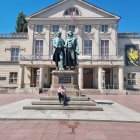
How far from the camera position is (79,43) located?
36.9 meters

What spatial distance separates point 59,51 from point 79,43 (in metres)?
24.3

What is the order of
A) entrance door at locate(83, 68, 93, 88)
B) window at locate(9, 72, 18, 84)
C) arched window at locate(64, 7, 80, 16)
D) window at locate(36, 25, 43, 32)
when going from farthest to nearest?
arched window at locate(64, 7, 80, 16)
window at locate(36, 25, 43, 32)
window at locate(9, 72, 18, 84)
entrance door at locate(83, 68, 93, 88)

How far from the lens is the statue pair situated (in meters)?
12.9

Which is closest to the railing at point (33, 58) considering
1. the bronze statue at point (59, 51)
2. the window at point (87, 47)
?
the window at point (87, 47)

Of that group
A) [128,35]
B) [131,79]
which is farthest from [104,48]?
[131,79]

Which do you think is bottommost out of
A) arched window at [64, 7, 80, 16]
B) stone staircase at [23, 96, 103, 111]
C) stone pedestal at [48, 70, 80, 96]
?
stone staircase at [23, 96, 103, 111]

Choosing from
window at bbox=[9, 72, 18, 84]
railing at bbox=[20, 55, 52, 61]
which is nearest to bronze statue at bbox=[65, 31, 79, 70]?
railing at bbox=[20, 55, 52, 61]

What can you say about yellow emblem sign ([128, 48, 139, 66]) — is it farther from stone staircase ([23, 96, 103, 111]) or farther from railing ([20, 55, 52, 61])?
stone staircase ([23, 96, 103, 111])

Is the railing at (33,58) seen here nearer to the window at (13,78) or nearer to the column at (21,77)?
the column at (21,77)

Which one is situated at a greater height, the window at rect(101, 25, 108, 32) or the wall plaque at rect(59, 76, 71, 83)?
the window at rect(101, 25, 108, 32)

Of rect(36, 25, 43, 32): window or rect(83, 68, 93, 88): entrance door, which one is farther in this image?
rect(36, 25, 43, 32): window

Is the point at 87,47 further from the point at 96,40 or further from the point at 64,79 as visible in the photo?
the point at 64,79

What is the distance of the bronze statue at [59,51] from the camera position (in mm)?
12812

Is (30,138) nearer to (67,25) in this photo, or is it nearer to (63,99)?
(63,99)
